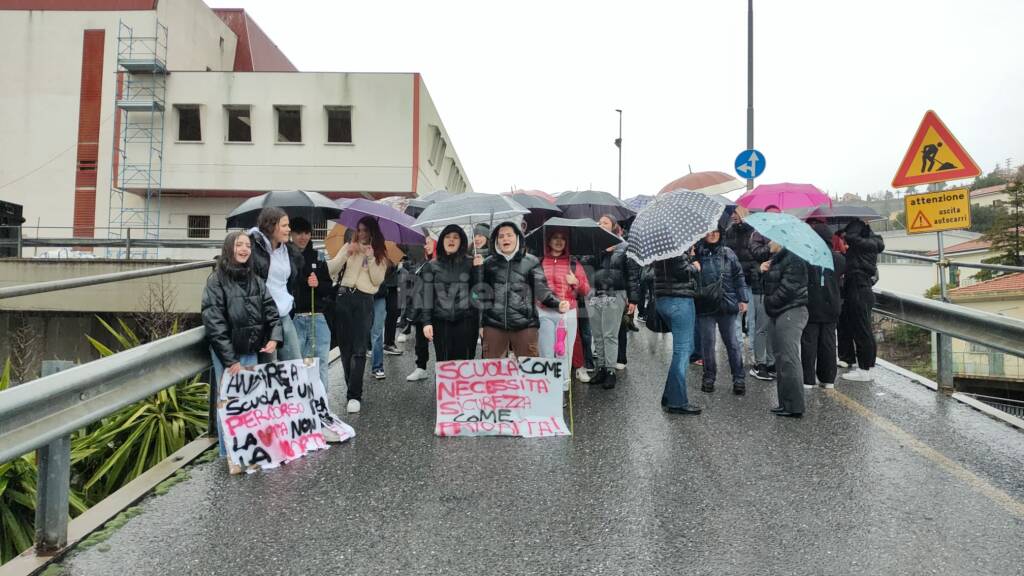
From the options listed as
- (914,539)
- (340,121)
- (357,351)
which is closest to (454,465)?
(357,351)

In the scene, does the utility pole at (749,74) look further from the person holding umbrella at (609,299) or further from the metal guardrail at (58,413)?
the metal guardrail at (58,413)

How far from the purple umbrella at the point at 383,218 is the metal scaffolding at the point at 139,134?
28503mm

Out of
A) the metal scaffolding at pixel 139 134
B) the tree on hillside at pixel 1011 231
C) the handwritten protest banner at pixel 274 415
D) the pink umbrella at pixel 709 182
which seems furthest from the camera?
the tree on hillside at pixel 1011 231

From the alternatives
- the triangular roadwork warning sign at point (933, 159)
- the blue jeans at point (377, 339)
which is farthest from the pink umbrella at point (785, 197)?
the blue jeans at point (377, 339)

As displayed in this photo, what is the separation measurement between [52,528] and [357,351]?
3.22 m

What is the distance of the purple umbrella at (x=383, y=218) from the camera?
682cm

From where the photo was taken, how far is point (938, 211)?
7.73 m

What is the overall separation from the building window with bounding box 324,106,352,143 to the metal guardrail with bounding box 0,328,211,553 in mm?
29637

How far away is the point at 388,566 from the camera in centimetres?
322

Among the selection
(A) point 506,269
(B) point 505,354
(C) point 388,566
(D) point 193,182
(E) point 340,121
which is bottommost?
(C) point 388,566

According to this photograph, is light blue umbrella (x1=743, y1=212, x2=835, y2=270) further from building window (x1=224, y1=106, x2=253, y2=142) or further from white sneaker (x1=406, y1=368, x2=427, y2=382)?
building window (x1=224, y1=106, x2=253, y2=142)

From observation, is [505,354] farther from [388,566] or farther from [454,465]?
[388,566]

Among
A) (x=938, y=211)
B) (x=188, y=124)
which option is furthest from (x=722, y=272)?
(x=188, y=124)

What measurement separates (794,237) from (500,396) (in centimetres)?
299
